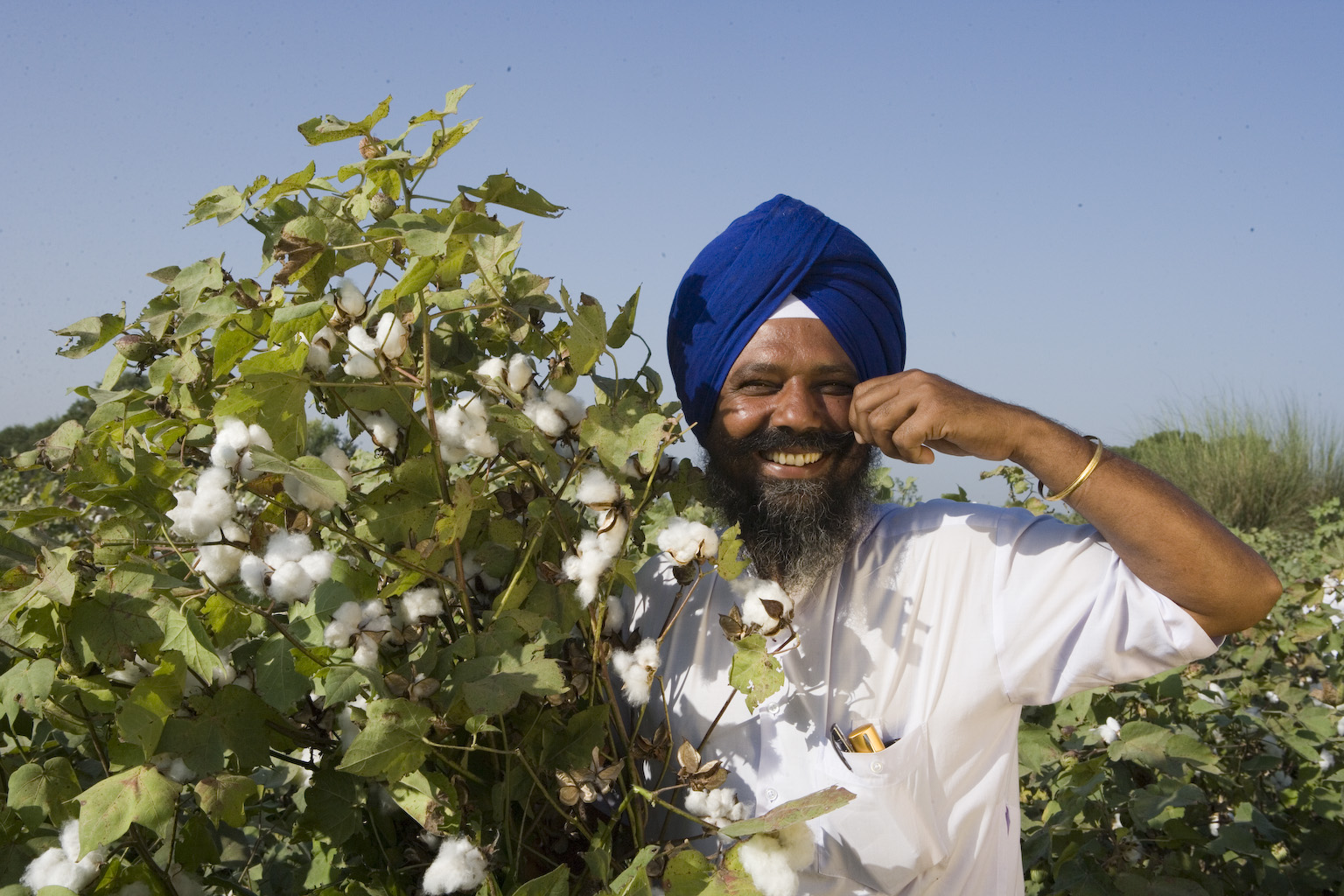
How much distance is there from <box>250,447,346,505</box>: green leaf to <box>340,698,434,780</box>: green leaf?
23cm

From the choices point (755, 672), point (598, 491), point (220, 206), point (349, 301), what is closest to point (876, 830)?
point (755, 672)

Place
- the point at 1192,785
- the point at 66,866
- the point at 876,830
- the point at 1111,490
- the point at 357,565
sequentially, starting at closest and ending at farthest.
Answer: the point at 66,866
the point at 357,565
the point at 1111,490
the point at 876,830
the point at 1192,785

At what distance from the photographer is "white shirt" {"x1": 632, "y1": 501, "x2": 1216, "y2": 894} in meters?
1.58

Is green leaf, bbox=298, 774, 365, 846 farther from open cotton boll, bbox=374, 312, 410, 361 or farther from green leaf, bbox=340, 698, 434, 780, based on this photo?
open cotton boll, bbox=374, 312, 410, 361

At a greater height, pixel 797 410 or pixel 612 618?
pixel 797 410

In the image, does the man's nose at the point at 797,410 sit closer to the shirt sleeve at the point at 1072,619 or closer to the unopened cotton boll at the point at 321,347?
the shirt sleeve at the point at 1072,619

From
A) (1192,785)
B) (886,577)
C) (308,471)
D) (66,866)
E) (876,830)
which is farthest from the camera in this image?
(1192,785)

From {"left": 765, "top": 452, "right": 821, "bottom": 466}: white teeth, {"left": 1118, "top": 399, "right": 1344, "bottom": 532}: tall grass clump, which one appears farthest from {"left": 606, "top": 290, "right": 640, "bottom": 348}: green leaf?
{"left": 1118, "top": 399, "right": 1344, "bottom": 532}: tall grass clump

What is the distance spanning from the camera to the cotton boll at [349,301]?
3.66ft

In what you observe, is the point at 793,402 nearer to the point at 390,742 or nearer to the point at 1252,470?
the point at 390,742

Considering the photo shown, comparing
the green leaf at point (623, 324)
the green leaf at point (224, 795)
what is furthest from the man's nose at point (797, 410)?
the green leaf at point (224, 795)

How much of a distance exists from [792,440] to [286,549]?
3.48 ft

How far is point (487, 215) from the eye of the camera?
125 centimetres

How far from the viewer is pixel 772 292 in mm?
Result: 1964
